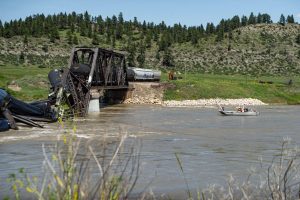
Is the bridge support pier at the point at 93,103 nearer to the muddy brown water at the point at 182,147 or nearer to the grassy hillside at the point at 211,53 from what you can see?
the muddy brown water at the point at 182,147

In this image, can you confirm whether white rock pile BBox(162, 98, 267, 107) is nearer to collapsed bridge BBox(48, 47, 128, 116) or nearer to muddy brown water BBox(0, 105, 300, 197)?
collapsed bridge BBox(48, 47, 128, 116)

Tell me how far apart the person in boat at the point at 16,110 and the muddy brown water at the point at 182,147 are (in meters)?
1.12

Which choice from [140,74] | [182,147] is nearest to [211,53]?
[140,74]

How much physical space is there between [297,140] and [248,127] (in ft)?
27.8

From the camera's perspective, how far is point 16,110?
3425cm

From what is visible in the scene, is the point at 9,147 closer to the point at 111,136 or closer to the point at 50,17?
the point at 111,136

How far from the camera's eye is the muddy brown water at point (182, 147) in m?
16.5

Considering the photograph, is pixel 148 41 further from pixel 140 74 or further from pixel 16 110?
pixel 16 110

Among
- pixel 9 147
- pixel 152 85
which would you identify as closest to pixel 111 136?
pixel 9 147

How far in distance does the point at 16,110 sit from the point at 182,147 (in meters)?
14.3

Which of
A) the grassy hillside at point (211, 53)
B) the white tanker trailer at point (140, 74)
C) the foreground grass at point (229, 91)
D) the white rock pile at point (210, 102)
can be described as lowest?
the white rock pile at point (210, 102)

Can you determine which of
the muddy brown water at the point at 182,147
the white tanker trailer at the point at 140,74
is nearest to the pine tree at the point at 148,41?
the white tanker trailer at the point at 140,74

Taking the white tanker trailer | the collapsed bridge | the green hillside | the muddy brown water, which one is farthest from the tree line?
the muddy brown water

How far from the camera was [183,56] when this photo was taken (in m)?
146
